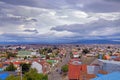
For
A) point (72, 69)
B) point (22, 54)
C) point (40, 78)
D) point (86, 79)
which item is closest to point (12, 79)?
point (40, 78)

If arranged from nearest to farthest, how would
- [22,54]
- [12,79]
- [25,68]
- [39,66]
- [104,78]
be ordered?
1. [104,78]
2. [12,79]
3. [25,68]
4. [39,66]
5. [22,54]

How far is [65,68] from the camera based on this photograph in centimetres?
5028

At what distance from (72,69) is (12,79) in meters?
14.2

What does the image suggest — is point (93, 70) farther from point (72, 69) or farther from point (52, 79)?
point (52, 79)

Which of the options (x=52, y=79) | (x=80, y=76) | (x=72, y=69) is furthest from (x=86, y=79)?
(x=52, y=79)

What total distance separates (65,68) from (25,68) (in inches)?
302

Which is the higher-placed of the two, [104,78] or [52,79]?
[104,78]

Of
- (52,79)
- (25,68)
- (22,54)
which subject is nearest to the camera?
(52,79)

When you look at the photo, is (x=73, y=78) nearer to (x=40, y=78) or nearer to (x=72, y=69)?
(x=72, y=69)

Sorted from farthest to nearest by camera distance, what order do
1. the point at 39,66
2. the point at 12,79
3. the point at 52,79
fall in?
the point at 39,66 → the point at 52,79 → the point at 12,79

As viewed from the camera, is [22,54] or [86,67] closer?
[86,67]

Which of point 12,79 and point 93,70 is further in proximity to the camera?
point 93,70

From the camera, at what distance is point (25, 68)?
156 ft

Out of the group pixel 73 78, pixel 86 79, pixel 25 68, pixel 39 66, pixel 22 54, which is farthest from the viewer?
pixel 22 54
